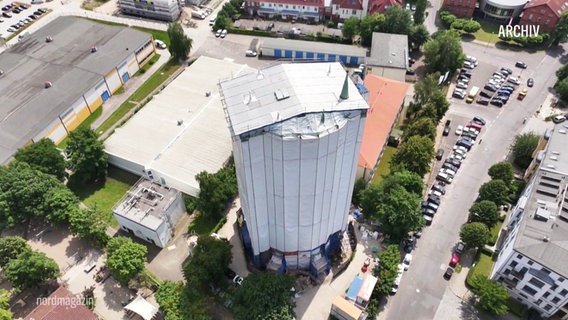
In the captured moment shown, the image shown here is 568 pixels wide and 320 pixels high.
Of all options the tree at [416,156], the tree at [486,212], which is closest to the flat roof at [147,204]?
the tree at [416,156]

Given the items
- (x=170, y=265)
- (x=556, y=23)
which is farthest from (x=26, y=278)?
(x=556, y=23)

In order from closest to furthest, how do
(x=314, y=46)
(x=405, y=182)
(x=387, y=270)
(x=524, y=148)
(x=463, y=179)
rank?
(x=387, y=270)
(x=405, y=182)
(x=524, y=148)
(x=463, y=179)
(x=314, y=46)

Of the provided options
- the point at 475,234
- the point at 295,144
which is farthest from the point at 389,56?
the point at 295,144

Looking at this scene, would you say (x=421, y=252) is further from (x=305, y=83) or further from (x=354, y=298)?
(x=305, y=83)

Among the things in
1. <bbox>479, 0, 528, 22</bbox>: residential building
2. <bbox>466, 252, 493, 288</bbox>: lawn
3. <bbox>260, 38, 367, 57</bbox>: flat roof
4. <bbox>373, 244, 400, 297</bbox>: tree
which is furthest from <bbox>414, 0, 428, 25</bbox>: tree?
<bbox>373, 244, 400, 297</bbox>: tree

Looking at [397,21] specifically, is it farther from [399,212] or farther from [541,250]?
[541,250]
